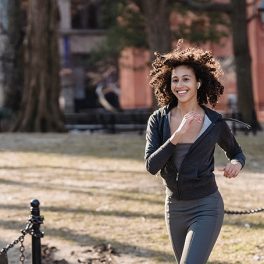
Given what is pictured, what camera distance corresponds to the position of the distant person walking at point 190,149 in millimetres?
4406

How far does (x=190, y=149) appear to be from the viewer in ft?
14.7

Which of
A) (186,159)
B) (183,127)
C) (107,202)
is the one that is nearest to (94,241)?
(107,202)

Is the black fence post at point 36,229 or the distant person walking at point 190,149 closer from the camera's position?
the distant person walking at point 190,149

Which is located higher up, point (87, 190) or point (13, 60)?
point (13, 60)

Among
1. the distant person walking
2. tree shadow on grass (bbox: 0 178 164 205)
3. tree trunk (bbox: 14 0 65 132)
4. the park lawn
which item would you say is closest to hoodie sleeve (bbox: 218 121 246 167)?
the distant person walking

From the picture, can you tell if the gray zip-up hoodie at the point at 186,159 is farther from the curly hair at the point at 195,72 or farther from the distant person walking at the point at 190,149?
the curly hair at the point at 195,72

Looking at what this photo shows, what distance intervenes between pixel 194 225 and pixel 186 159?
1.33 ft

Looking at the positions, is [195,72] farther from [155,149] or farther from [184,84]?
[155,149]

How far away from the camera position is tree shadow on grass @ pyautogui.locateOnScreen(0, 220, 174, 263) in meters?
7.19

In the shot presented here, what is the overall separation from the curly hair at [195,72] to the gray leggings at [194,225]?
65 cm

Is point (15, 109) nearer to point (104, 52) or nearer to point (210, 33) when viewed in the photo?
point (210, 33)

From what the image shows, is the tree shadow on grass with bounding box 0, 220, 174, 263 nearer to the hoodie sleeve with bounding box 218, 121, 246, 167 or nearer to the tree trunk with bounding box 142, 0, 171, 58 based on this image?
the hoodie sleeve with bounding box 218, 121, 246, 167

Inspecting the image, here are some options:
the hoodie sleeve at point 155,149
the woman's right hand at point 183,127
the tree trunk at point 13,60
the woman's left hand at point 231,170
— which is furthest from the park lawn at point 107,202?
the tree trunk at point 13,60

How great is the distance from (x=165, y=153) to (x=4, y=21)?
872 inches
